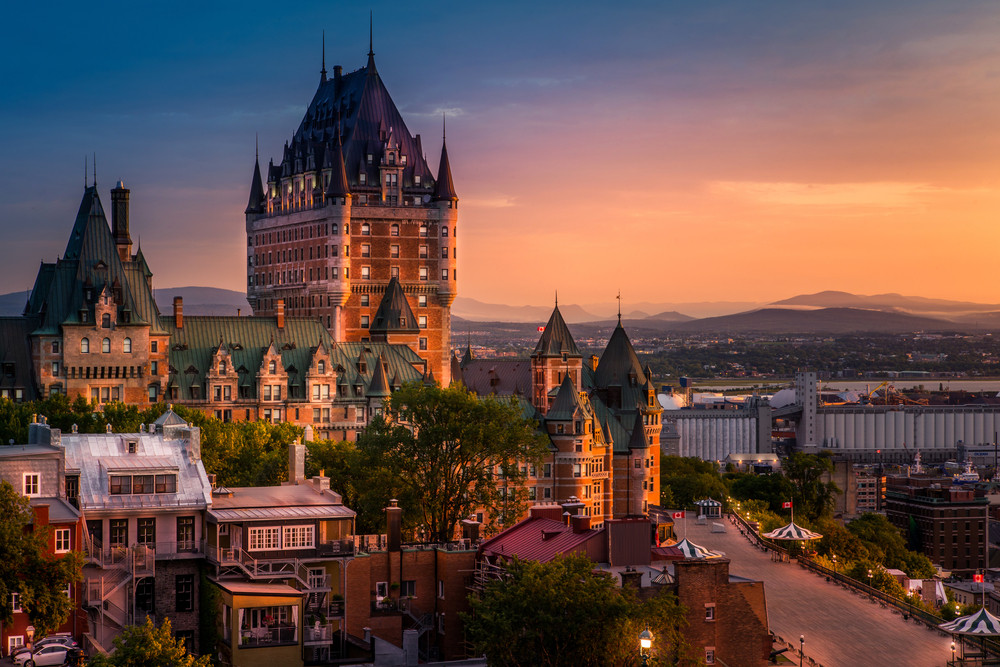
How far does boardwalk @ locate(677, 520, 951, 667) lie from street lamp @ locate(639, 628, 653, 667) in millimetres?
30982

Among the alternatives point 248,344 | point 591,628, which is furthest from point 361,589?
point 248,344

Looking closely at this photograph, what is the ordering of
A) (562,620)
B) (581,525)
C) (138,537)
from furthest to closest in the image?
(581,525) < (138,537) < (562,620)

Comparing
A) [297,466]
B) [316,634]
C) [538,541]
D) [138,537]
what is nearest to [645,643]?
[316,634]

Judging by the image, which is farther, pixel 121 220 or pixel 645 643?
pixel 121 220

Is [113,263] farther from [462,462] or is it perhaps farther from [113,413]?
[462,462]

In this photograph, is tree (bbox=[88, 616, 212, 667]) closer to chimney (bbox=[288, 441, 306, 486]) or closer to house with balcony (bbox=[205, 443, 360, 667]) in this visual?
house with balcony (bbox=[205, 443, 360, 667])

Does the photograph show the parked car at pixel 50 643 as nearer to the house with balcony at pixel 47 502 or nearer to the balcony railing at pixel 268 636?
the house with balcony at pixel 47 502

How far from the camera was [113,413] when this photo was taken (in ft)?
469

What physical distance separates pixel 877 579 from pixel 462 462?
5565cm

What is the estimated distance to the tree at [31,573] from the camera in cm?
7438

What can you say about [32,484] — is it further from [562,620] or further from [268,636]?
[562,620]

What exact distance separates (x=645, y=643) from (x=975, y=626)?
51253 mm

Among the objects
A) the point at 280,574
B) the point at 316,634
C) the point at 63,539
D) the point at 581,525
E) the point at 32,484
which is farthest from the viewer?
the point at 581,525

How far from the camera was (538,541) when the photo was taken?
94.4 metres
